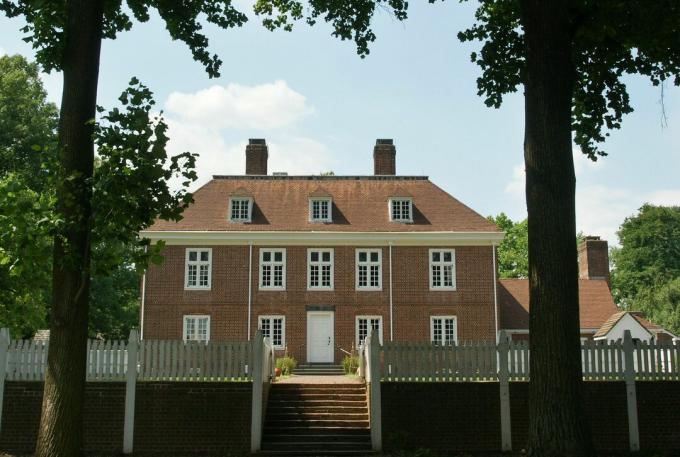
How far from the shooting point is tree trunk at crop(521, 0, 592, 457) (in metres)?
8.79

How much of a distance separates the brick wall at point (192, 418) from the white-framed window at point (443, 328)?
18169 mm

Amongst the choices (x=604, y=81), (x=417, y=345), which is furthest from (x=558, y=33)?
(x=417, y=345)

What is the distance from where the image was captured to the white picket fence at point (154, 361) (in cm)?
1295

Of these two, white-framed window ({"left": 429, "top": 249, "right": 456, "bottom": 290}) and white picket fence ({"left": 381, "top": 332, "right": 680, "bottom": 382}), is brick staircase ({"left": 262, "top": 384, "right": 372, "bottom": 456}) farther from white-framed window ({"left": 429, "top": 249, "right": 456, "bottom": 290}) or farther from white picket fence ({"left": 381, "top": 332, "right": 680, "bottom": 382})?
→ white-framed window ({"left": 429, "top": 249, "right": 456, "bottom": 290})

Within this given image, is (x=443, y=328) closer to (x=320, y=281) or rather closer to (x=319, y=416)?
(x=320, y=281)

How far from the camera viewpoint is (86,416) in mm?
12664

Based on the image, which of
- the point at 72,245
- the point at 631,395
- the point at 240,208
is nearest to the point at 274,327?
the point at 240,208

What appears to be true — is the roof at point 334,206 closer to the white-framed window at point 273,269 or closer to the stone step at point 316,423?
the white-framed window at point 273,269

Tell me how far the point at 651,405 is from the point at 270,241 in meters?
Result: 19.8

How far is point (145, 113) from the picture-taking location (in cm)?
910

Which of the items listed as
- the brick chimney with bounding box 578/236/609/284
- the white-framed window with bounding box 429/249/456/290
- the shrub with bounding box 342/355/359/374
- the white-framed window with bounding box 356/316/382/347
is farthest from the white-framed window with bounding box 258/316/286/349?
the brick chimney with bounding box 578/236/609/284

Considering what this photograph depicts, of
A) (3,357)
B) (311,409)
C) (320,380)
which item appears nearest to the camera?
(3,357)

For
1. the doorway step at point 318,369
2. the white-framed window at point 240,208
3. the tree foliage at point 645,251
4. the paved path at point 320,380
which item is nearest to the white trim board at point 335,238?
the white-framed window at point 240,208

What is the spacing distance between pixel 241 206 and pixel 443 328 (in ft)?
33.8
